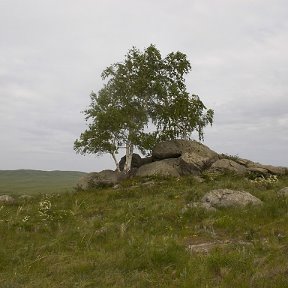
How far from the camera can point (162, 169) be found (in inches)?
1207

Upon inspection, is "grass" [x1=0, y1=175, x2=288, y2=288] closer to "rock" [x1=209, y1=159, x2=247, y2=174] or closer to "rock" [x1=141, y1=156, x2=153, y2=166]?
"rock" [x1=209, y1=159, x2=247, y2=174]

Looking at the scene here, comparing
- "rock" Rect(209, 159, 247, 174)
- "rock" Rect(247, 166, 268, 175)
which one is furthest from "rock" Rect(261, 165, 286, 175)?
"rock" Rect(209, 159, 247, 174)

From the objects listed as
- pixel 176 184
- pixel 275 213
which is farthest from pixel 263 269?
pixel 176 184

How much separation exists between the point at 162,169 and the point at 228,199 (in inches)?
585

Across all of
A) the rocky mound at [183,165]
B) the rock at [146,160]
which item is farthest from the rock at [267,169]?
the rock at [146,160]

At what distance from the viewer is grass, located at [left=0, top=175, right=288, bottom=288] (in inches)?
318

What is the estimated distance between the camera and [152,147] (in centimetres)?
3334

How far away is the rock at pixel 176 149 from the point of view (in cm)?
3362

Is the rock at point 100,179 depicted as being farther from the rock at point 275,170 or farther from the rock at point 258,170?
the rock at point 275,170

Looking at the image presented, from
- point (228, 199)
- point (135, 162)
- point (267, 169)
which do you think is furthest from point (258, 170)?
point (228, 199)

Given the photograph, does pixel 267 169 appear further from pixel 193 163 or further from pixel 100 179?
pixel 100 179

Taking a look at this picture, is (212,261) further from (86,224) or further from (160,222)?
(86,224)

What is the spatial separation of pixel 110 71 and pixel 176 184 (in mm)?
14239

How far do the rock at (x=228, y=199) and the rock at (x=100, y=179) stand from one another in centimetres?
1503
